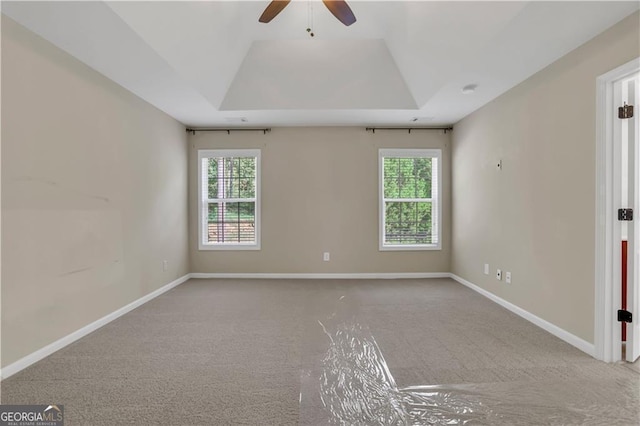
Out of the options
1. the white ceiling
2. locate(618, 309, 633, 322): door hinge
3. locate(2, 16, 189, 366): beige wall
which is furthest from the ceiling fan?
locate(618, 309, 633, 322): door hinge

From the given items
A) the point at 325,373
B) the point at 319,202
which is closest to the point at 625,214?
the point at 325,373

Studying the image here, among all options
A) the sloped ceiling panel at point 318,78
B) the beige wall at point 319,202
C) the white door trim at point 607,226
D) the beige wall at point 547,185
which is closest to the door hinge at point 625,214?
the white door trim at point 607,226

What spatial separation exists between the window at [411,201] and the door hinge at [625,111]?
295 cm

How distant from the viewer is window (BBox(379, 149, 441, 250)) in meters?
5.28

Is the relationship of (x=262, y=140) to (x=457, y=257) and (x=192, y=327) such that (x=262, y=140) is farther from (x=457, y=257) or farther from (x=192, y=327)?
(x=457, y=257)

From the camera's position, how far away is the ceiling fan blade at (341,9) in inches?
99.0

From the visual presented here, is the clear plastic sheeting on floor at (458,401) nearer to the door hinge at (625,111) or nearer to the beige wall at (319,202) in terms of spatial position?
the door hinge at (625,111)

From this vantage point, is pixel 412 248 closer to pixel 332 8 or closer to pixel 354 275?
pixel 354 275

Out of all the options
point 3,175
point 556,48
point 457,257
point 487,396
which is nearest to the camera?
point 487,396

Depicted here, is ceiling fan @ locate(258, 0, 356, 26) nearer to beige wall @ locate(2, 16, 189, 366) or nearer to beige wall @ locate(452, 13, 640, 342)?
beige wall @ locate(2, 16, 189, 366)

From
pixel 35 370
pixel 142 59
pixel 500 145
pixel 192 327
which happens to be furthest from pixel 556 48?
pixel 35 370

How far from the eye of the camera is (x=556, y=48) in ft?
8.63

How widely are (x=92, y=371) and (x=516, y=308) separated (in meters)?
3.96

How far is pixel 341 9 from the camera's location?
2600 millimetres
